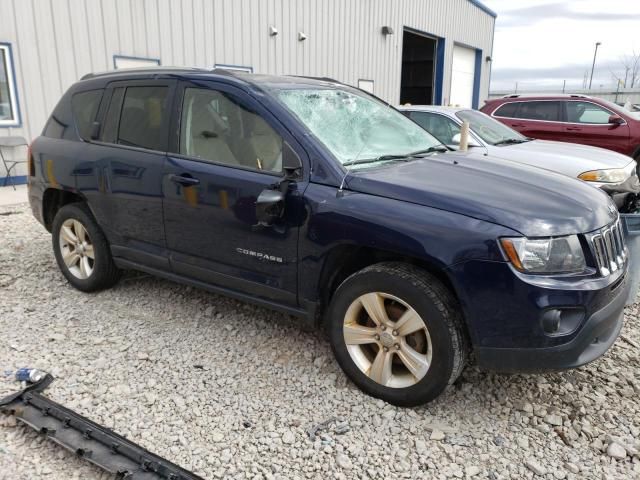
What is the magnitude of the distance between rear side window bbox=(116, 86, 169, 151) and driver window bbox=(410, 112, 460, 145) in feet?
13.5

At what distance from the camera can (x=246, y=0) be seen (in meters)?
11.5

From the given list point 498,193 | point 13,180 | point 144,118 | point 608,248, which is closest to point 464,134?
point 498,193

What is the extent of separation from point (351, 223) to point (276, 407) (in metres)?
1.09

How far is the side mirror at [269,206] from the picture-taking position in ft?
9.55

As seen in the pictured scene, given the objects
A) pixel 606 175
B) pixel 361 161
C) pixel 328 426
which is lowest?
pixel 328 426

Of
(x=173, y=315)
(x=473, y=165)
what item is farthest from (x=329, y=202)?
(x=173, y=315)

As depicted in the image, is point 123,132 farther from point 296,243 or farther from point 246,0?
point 246,0

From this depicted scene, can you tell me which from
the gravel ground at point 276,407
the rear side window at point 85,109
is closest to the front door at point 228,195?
the gravel ground at point 276,407

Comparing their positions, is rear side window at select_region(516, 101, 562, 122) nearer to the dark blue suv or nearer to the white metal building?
the white metal building

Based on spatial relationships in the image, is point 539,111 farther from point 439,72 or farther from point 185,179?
point 439,72

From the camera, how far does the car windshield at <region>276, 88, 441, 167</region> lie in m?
3.20

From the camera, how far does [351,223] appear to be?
111 inches

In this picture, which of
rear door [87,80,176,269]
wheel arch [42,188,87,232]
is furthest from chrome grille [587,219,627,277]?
wheel arch [42,188,87,232]

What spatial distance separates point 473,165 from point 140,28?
8327mm
